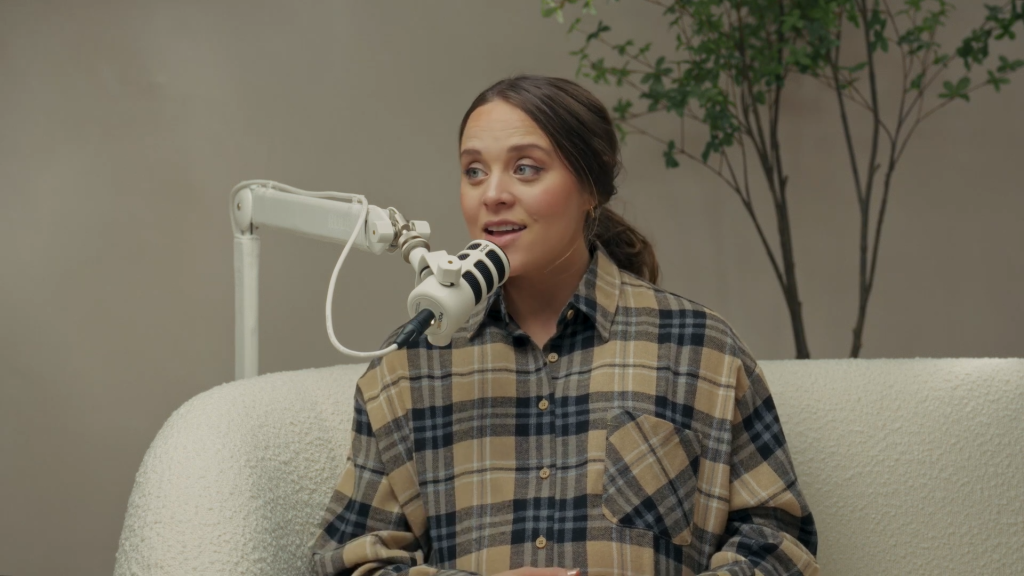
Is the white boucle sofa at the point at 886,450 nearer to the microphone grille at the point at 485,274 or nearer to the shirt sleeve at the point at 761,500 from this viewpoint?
the shirt sleeve at the point at 761,500

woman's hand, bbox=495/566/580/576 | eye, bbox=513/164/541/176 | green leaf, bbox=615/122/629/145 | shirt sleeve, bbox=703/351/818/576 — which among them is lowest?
woman's hand, bbox=495/566/580/576

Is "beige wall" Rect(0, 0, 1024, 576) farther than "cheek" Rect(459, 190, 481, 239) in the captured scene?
Yes

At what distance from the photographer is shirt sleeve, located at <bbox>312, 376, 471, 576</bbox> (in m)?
1.25

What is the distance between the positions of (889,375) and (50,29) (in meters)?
1.76

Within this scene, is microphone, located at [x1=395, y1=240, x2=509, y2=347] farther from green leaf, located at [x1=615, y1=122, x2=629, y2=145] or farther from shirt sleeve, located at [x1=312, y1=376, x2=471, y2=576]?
green leaf, located at [x1=615, y1=122, x2=629, y2=145]

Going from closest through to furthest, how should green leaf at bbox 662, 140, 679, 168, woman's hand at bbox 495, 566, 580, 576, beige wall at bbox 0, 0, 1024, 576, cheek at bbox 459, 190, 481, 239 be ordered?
woman's hand at bbox 495, 566, 580, 576
cheek at bbox 459, 190, 481, 239
beige wall at bbox 0, 0, 1024, 576
green leaf at bbox 662, 140, 679, 168

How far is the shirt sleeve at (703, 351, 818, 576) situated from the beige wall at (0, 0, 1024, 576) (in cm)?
128

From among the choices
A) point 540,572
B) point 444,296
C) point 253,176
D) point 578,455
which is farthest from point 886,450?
point 253,176

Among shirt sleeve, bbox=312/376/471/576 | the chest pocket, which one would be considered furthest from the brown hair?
shirt sleeve, bbox=312/376/471/576

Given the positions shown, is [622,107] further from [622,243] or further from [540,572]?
[540,572]

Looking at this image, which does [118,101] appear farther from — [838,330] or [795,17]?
[838,330]

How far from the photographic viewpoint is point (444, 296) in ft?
3.22

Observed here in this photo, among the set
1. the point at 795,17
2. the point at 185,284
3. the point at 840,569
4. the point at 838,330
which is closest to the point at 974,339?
the point at 838,330

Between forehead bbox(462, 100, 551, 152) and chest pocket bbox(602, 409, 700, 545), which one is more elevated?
forehead bbox(462, 100, 551, 152)
